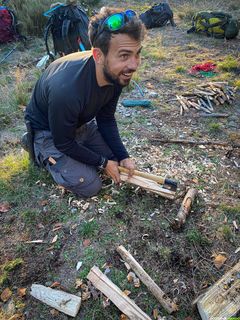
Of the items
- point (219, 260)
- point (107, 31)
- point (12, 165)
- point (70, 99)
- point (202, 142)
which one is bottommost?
point (219, 260)

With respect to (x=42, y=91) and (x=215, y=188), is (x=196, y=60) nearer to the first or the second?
(x=215, y=188)

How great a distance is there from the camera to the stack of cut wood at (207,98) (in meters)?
5.74

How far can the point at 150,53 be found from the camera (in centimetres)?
793

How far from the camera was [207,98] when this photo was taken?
5867mm

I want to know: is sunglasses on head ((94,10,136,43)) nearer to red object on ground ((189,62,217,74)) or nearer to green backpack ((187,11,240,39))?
red object on ground ((189,62,217,74))

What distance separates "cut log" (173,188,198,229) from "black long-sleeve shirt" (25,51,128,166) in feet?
3.52

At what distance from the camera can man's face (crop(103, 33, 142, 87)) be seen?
2852 mm

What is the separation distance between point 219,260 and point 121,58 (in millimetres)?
2224

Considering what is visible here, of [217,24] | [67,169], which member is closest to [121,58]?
[67,169]

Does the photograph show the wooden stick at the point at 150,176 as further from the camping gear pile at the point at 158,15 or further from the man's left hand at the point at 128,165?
the camping gear pile at the point at 158,15

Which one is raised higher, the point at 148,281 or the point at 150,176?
the point at 150,176

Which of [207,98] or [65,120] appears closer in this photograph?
[65,120]

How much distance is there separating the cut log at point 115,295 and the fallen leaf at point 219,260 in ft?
3.02

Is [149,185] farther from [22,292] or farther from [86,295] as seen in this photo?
[22,292]
